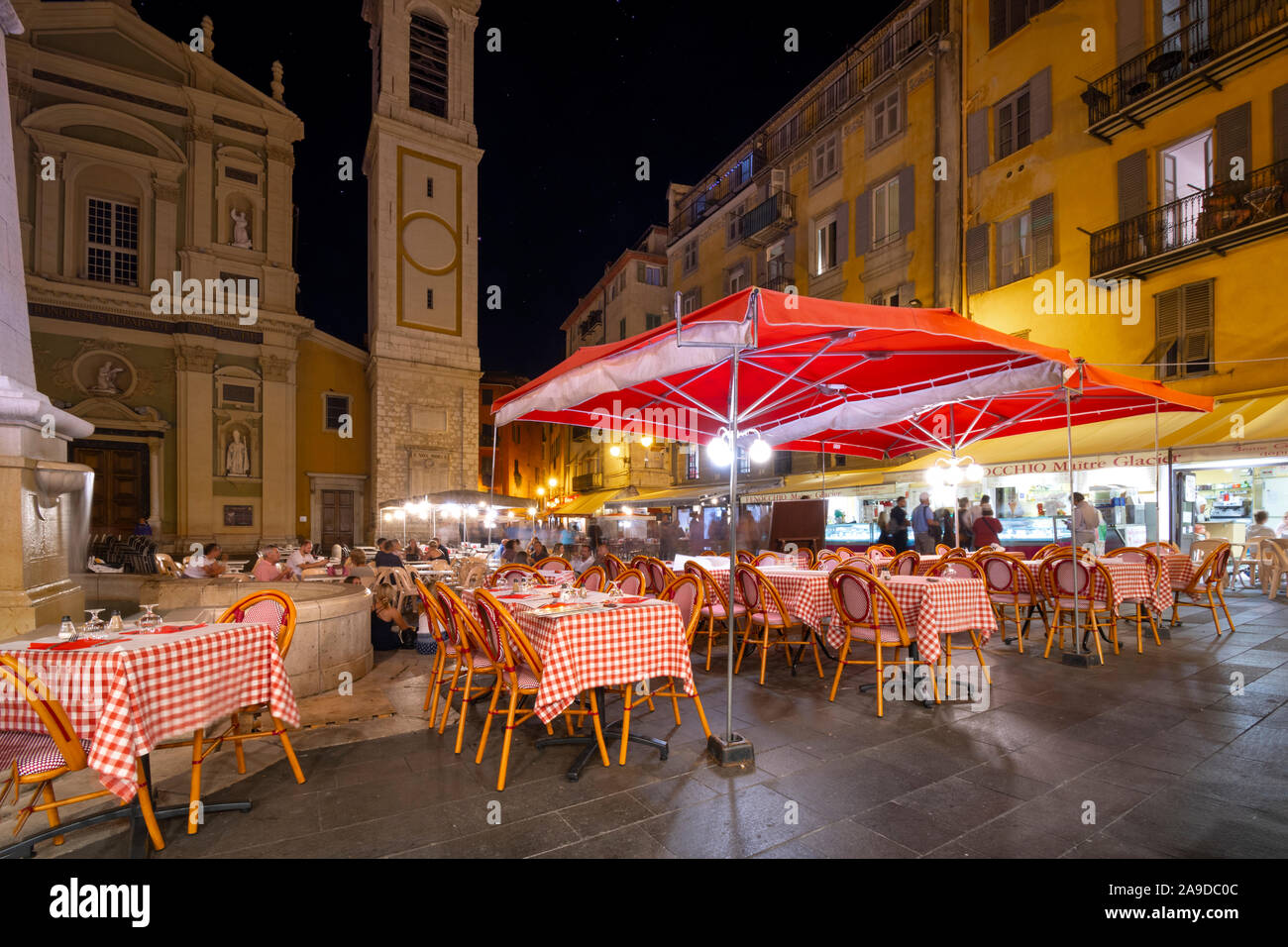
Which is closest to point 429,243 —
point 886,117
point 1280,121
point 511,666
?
point 886,117

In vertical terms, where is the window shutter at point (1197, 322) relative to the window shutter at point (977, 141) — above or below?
below

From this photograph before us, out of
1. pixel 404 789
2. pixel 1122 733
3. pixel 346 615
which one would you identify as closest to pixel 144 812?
pixel 404 789

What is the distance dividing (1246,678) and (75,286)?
26855mm

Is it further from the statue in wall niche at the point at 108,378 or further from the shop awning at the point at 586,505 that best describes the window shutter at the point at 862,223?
the statue in wall niche at the point at 108,378

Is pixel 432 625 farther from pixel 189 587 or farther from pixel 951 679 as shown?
pixel 951 679

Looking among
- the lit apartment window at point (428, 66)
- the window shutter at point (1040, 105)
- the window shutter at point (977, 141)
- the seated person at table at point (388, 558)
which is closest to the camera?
the seated person at table at point (388, 558)

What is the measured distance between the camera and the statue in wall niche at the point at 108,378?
63.4ft

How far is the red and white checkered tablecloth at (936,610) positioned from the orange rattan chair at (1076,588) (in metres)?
1.56

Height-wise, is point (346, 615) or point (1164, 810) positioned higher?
point (346, 615)

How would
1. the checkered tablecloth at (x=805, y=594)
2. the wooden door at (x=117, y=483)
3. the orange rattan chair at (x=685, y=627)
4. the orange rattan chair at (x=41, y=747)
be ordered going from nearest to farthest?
the orange rattan chair at (x=41, y=747) < the orange rattan chair at (x=685, y=627) < the checkered tablecloth at (x=805, y=594) < the wooden door at (x=117, y=483)

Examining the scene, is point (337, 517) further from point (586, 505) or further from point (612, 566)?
point (612, 566)

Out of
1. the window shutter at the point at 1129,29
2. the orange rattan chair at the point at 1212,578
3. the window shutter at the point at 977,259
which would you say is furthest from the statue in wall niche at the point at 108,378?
the window shutter at the point at 1129,29

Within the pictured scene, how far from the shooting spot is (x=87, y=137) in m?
19.9

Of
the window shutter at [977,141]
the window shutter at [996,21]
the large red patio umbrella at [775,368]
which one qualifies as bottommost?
the large red patio umbrella at [775,368]
